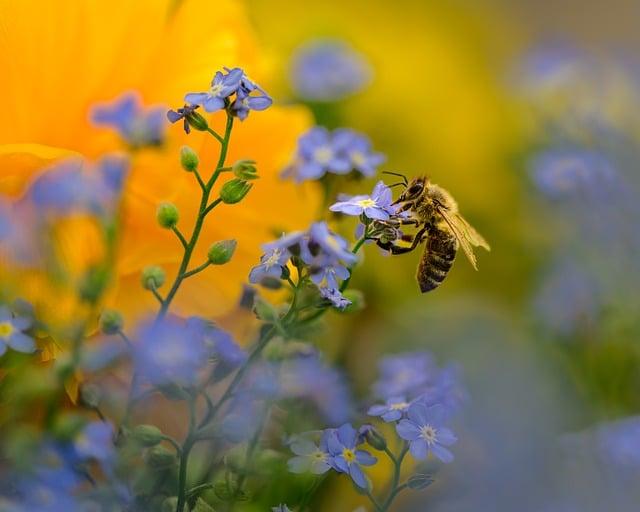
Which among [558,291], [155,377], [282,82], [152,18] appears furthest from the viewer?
[282,82]

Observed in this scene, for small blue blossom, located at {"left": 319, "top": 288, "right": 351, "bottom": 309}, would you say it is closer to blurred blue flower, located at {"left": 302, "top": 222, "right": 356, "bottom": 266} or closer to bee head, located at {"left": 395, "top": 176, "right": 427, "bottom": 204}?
blurred blue flower, located at {"left": 302, "top": 222, "right": 356, "bottom": 266}

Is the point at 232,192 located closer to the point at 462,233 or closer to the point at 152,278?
the point at 152,278

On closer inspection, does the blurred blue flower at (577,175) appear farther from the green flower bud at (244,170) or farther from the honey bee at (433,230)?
the green flower bud at (244,170)

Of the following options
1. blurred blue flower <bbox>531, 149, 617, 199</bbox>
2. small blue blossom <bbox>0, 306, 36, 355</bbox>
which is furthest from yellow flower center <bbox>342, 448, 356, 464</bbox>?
blurred blue flower <bbox>531, 149, 617, 199</bbox>

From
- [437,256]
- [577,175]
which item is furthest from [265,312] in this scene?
[577,175]

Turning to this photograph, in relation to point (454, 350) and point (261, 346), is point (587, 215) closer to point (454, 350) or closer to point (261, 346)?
point (454, 350)

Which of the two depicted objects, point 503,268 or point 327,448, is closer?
point 327,448

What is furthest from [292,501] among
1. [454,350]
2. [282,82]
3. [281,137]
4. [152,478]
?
[282,82]

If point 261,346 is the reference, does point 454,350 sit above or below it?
above
